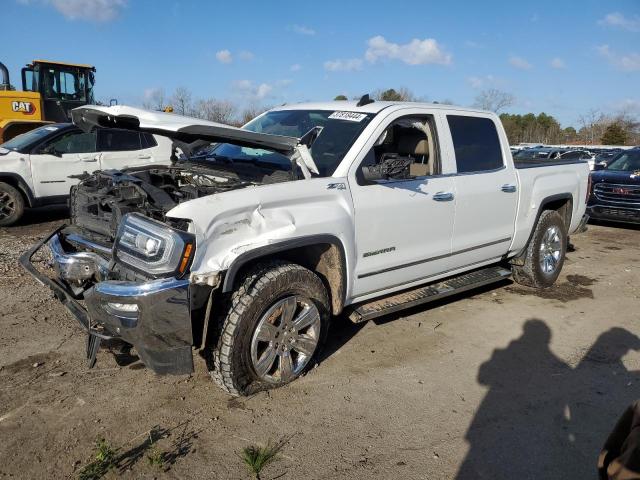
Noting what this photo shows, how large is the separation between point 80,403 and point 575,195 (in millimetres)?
5800

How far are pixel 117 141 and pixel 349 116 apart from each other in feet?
21.6

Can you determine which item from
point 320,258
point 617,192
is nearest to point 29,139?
point 320,258

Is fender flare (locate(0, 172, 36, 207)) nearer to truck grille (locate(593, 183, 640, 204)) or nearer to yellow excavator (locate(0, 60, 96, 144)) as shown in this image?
yellow excavator (locate(0, 60, 96, 144))

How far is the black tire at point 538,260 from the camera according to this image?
594 centimetres

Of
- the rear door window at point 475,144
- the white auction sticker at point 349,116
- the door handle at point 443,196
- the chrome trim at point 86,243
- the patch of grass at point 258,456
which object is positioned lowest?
the patch of grass at point 258,456

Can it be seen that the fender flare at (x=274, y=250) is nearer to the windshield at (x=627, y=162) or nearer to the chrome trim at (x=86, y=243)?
the chrome trim at (x=86, y=243)

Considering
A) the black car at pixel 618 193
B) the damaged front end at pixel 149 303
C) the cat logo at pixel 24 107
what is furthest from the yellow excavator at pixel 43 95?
the black car at pixel 618 193

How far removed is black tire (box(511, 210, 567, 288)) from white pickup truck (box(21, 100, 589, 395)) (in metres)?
0.77

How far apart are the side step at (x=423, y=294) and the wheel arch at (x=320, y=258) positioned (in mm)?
291

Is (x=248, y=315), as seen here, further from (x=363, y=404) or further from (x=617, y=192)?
(x=617, y=192)

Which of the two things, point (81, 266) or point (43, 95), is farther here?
point (43, 95)

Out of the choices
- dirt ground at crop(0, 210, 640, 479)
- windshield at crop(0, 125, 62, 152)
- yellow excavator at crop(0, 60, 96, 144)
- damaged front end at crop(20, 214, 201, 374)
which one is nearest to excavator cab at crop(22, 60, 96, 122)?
yellow excavator at crop(0, 60, 96, 144)

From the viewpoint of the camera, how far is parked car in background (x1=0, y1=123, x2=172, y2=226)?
28.2 ft

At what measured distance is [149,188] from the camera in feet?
11.9
